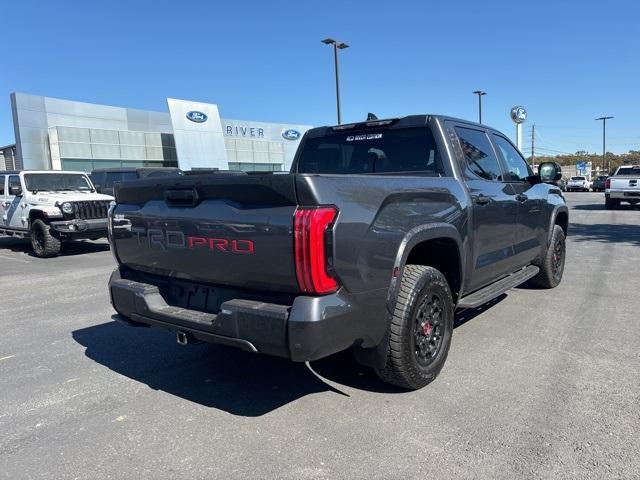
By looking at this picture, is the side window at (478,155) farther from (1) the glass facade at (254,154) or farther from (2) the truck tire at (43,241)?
(1) the glass facade at (254,154)

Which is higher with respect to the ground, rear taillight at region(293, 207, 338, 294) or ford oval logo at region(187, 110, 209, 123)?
ford oval logo at region(187, 110, 209, 123)

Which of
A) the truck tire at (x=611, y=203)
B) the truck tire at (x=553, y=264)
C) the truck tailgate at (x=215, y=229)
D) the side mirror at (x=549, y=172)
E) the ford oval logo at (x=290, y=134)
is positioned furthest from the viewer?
the ford oval logo at (x=290, y=134)

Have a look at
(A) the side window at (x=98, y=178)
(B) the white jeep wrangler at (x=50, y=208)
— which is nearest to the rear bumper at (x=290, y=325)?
(B) the white jeep wrangler at (x=50, y=208)

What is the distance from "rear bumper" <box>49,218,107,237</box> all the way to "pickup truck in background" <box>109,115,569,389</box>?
24.8ft

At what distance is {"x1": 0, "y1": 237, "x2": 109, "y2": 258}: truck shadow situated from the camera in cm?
1200

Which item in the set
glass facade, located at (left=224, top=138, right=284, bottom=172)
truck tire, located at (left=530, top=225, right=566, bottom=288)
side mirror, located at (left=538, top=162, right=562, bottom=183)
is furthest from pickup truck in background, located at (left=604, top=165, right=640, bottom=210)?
glass facade, located at (left=224, top=138, right=284, bottom=172)

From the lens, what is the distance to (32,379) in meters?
4.06

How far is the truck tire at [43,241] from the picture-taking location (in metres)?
10.9

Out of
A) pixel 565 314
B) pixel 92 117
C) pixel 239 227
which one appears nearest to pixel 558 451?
pixel 239 227

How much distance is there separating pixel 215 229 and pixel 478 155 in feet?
9.09

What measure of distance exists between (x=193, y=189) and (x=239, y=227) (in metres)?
0.50

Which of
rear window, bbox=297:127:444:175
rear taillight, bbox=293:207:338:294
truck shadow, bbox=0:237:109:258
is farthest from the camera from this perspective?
truck shadow, bbox=0:237:109:258

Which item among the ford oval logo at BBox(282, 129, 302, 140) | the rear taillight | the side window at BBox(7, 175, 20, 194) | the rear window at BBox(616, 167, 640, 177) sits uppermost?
the ford oval logo at BBox(282, 129, 302, 140)

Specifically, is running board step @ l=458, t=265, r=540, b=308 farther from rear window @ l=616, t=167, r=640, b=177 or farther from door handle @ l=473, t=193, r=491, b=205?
rear window @ l=616, t=167, r=640, b=177
